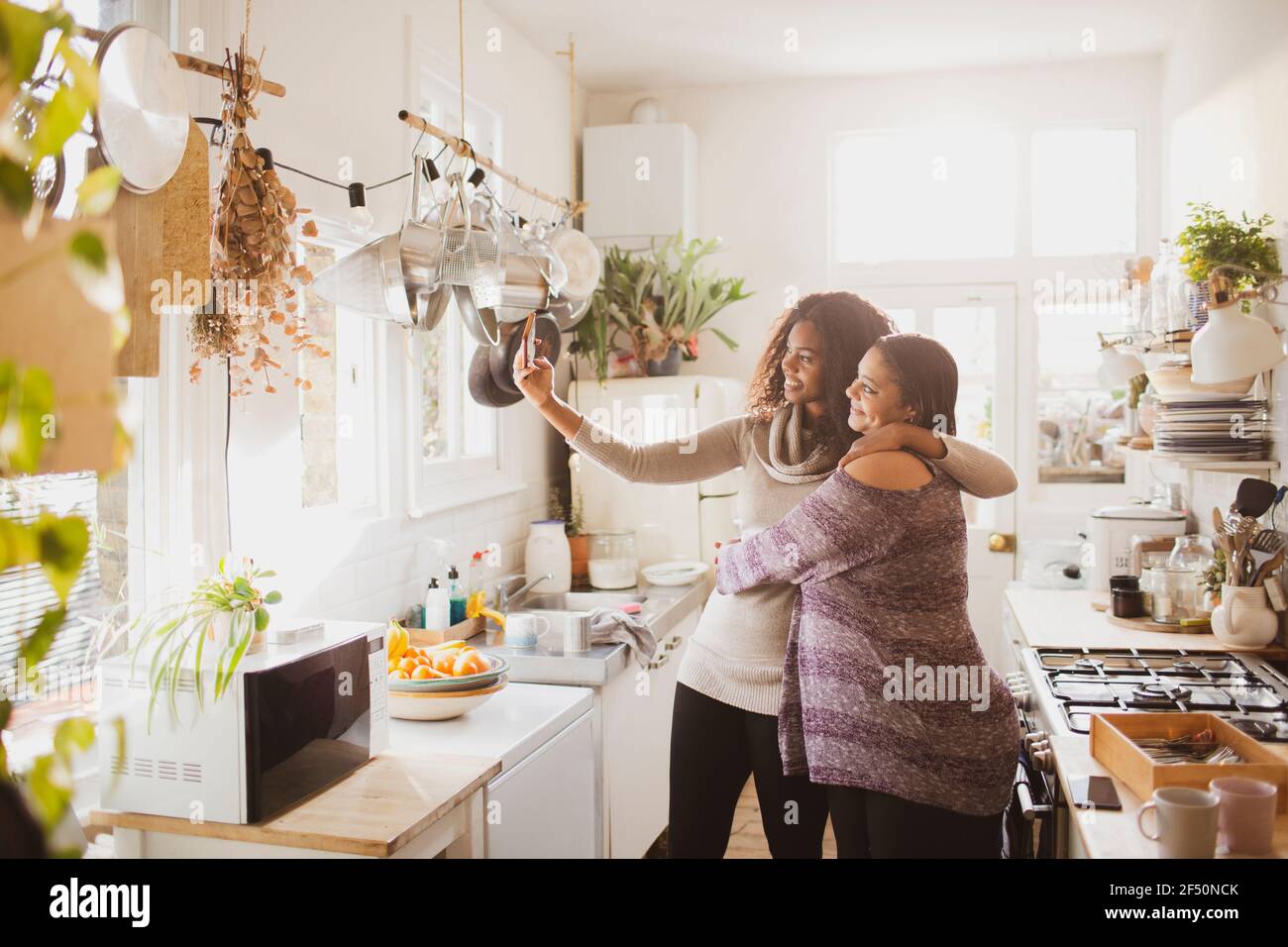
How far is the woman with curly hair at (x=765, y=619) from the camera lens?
200 centimetres

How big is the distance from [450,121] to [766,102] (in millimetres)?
1826

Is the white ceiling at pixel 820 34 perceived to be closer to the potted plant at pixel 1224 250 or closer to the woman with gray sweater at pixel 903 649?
the potted plant at pixel 1224 250

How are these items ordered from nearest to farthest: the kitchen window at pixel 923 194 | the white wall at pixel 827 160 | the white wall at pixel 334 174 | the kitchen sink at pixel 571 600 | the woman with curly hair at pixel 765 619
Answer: the woman with curly hair at pixel 765 619
the white wall at pixel 334 174
the kitchen sink at pixel 571 600
the white wall at pixel 827 160
the kitchen window at pixel 923 194

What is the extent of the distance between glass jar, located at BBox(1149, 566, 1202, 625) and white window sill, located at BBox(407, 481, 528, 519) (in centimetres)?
218

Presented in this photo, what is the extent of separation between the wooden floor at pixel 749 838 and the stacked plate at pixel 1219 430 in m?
1.65

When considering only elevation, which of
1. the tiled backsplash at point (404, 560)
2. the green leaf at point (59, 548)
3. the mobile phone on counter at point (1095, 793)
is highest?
the green leaf at point (59, 548)

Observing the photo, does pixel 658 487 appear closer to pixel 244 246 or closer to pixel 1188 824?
pixel 244 246

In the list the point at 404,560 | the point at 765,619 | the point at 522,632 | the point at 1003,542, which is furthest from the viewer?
the point at 1003,542

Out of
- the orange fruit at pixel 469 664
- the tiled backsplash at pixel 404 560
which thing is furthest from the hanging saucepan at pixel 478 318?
the orange fruit at pixel 469 664

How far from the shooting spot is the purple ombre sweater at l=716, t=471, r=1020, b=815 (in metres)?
1.65

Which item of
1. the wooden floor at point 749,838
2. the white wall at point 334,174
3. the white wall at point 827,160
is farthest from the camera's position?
the white wall at point 827,160

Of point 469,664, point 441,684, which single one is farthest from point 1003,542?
point 441,684

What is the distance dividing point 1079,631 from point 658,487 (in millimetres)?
1724

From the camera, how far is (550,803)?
235cm
